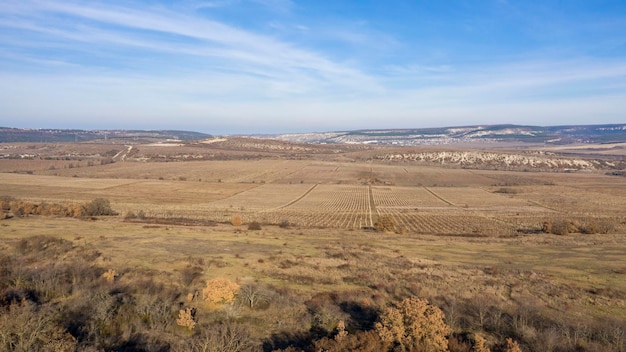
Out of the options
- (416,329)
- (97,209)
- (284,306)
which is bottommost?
(97,209)

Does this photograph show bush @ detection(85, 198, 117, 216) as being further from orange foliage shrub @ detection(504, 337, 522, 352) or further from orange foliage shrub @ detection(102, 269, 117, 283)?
orange foliage shrub @ detection(504, 337, 522, 352)

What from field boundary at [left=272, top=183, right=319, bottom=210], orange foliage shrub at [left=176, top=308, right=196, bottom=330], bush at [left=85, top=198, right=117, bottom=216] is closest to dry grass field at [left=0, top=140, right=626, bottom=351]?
orange foliage shrub at [left=176, top=308, right=196, bottom=330]

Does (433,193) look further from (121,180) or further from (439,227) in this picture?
(121,180)

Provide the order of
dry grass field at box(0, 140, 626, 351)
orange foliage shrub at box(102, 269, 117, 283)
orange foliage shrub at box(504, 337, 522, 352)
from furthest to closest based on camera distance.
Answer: orange foliage shrub at box(102, 269, 117, 283)
dry grass field at box(0, 140, 626, 351)
orange foliage shrub at box(504, 337, 522, 352)

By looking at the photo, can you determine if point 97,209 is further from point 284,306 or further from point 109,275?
point 284,306

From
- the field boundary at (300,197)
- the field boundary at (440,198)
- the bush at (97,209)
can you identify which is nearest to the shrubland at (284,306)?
the bush at (97,209)

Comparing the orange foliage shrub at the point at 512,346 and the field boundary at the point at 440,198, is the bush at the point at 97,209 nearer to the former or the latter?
the orange foliage shrub at the point at 512,346

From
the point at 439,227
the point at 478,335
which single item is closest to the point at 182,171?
the point at 439,227

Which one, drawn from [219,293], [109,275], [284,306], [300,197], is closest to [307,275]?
[284,306]
